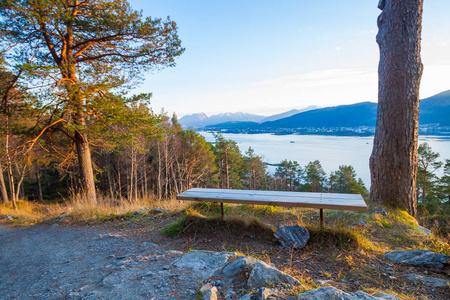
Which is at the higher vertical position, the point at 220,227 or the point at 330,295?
the point at 330,295

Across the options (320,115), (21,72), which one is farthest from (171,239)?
(320,115)

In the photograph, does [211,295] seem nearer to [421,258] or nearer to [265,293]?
[265,293]

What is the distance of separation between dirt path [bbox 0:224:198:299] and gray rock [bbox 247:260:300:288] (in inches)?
18.6

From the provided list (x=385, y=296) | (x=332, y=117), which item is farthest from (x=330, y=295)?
(x=332, y=117)

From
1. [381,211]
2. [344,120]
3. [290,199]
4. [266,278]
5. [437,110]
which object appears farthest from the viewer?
[344,120]

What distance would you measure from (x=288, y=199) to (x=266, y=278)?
1.11 meters

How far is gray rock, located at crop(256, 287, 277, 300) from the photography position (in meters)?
1.48

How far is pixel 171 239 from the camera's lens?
329 cm

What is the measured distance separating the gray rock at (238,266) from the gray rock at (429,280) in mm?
1328

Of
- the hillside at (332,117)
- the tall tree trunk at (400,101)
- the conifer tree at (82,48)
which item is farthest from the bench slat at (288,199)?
the hillside at (332,117)

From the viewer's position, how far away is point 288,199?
2674 millimetres

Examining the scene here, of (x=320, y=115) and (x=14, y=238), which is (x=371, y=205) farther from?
(x=320, y=115)

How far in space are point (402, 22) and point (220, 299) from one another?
204 inches

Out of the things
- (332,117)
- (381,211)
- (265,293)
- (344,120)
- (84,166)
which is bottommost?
(381,211)
